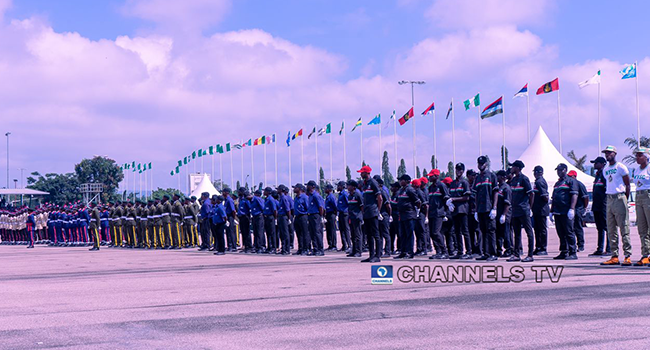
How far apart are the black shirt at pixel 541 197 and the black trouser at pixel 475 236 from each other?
5.03 ft

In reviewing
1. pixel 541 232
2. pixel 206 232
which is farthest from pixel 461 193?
pixel 206 232

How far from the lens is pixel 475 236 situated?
17.1 m

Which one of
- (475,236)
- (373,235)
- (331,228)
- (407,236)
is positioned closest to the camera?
(373,235)

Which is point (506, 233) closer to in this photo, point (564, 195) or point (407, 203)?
point (564, 195)

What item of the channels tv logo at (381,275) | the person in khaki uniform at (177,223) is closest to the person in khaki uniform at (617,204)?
the channels tv logo at (381,275)

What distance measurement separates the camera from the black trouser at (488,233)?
52.7 feet

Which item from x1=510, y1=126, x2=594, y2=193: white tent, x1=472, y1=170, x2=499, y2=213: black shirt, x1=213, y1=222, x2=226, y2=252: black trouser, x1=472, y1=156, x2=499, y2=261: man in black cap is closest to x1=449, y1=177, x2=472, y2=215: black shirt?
x1=472, y1=170, x2=499, y2=213: black shirt

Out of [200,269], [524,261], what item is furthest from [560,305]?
[200,269]

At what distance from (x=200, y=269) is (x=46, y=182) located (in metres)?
117

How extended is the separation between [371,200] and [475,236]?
7.59 ft

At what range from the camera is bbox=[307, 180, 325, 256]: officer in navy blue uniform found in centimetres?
2084

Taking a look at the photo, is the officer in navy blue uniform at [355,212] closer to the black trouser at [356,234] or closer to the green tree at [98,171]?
Answer: the black trouser at [356,234]

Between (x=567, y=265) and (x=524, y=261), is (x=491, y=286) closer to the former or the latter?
(x=567, y=265)

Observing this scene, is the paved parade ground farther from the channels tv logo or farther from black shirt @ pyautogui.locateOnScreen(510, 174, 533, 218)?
black shirt @ pyautogui.locateOnScreen(510, 174, 533, 218)
